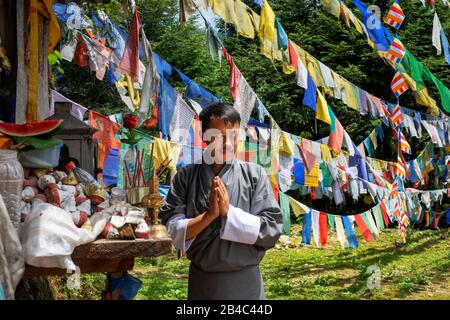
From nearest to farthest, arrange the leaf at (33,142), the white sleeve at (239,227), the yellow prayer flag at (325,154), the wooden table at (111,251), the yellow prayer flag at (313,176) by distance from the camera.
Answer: the white sleeve at (239,227)
the wooden table at (111,251)
the leaf at (33,142)
the yellow prayer flag at (313,176)
the yellow prayer flag at (325,154)

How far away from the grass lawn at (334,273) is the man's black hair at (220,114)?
4279 millimetres

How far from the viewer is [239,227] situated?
2883 mm

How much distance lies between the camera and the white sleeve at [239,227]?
2.88 meters

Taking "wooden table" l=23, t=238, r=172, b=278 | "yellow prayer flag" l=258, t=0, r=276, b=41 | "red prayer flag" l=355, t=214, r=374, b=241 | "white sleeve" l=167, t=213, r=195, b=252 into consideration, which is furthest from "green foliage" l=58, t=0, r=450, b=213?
"white sleeve" l=167, t=213, r=195, b=252

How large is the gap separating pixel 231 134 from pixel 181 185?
359 mm

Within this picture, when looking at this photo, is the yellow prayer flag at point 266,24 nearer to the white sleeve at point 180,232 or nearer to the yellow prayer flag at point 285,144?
the yellow prayer flag at point 285,144

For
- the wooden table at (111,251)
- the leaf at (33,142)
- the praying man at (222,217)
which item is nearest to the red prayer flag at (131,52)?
the leaf at (33,142)

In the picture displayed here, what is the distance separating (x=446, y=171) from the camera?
1677 cm

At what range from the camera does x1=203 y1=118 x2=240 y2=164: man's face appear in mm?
3035

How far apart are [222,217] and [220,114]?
1.63 ft

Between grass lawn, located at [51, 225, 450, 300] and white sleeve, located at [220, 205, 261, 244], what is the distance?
171 inches

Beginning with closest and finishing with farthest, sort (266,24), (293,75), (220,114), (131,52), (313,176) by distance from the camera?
(220,114) → (131,52) → (266,24) → (313,176) → (293,75)

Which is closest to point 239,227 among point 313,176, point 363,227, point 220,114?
point 220,114

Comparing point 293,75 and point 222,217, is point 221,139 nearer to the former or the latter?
point 222,217
